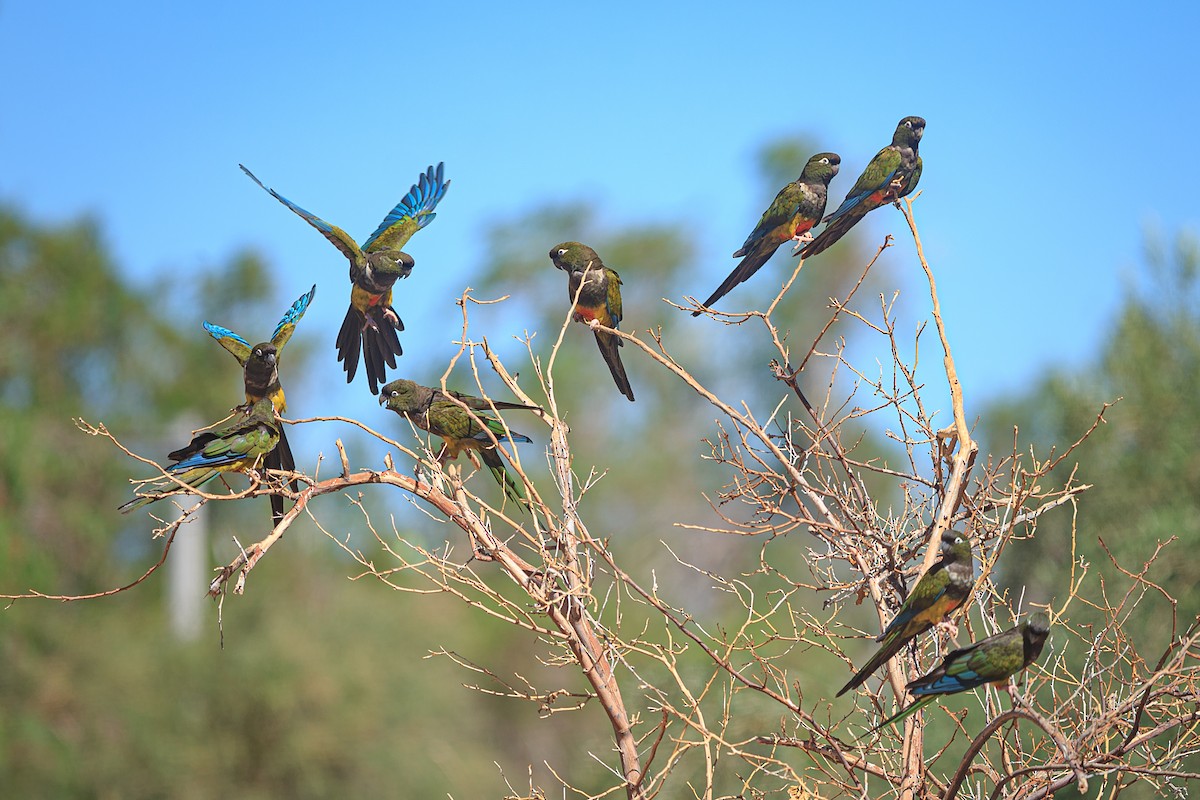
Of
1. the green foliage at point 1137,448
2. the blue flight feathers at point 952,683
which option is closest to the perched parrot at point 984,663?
the blue flight feathers at point 952,683

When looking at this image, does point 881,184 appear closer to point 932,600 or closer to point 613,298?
point 613,298

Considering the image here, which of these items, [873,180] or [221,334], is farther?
[221,334]

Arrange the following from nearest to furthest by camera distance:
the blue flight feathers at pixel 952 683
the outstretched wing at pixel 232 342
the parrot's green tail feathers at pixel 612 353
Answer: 1. the blue flight feathers at pixel 952 683
2. the outstretched wing at pixel 232 342
3. the parrot's green tail feathers at pixel 612 353

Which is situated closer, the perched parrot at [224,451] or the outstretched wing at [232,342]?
the perched parrot at [224,451]

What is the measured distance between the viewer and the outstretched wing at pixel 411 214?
4317 millimetres

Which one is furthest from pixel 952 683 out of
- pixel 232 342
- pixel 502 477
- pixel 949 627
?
pixel 232 342

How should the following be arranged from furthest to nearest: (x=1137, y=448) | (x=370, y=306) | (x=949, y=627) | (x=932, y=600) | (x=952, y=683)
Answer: (x=1137, y=448) < (x=370, y=306) < (x=949, y=627) < (x=932, y=600) < (x=952, y=683)

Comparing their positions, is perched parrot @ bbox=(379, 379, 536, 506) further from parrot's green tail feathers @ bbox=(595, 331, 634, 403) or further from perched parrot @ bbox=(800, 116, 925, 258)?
perched parrot @ bbox=(800, 116, 925, 258)

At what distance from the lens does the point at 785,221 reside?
4074 mm

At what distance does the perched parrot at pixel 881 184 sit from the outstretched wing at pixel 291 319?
1597mm

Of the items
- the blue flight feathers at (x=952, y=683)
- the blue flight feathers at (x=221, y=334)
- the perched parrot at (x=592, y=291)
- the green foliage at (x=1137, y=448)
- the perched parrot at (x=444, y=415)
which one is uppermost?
the green foliage at (x=1137, y=448)

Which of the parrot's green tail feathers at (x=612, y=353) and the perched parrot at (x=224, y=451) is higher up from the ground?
the parrot's green tail feathers at (x=612, y=353)

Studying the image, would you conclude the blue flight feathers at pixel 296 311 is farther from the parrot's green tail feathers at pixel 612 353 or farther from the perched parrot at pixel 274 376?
the parrot's green tail feathers at pixel 612 353

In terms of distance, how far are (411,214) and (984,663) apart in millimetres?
2508
